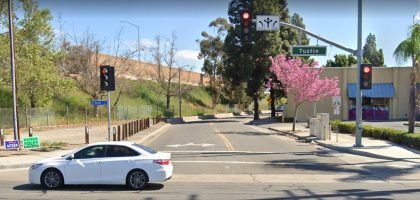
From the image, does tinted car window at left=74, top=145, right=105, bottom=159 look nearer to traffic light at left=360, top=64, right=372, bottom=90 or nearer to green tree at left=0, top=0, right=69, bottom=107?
traffic light at left=360, top=64, right=372, bottom=90

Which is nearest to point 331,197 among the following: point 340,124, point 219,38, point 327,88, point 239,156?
point 239,156

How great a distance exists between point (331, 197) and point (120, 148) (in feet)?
18.2

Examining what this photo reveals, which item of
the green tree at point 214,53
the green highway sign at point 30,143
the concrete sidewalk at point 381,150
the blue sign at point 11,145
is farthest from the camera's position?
the green tree at point 214,53

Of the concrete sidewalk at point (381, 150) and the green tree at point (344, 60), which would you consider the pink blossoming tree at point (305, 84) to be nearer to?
the concrete sidewalk at point (381, 150)

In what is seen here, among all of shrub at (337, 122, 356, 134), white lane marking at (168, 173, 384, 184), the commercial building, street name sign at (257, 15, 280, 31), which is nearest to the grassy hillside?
the commercial building

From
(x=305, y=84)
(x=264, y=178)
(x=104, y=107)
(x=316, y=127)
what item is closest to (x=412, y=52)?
(x=316, y=127)

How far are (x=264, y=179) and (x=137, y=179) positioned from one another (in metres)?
4.12

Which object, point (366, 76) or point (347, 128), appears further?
point (347, 128)

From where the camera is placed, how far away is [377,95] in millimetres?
55312

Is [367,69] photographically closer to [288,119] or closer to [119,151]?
[119,151]

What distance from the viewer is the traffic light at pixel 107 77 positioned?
22859 millimetres

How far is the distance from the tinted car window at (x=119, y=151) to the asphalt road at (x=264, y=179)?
0.91m

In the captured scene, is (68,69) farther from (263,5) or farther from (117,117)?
(263,5)

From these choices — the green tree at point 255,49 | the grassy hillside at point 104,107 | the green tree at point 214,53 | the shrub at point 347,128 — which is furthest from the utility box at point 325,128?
the green tree at point 214,53
